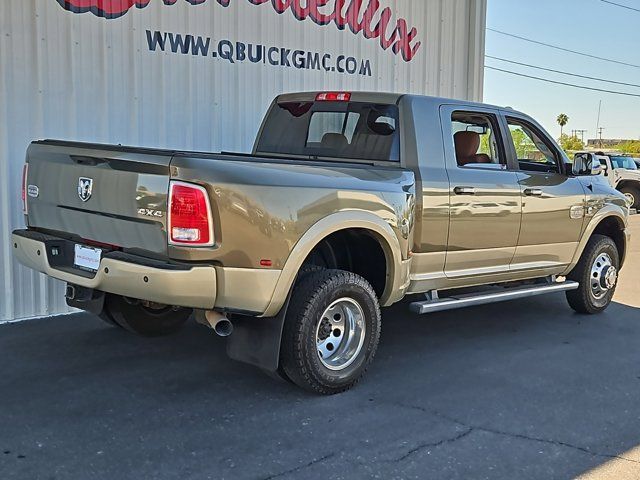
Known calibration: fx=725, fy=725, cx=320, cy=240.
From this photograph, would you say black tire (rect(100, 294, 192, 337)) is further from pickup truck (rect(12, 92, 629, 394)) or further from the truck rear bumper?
the truck rear bumper

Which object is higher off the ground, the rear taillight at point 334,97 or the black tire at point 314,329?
the rear taillight at point 334,97

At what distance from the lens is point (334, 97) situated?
19.4ft

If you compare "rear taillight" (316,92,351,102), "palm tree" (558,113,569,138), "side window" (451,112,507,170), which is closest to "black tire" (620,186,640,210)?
"side window" (451,112,507,170)

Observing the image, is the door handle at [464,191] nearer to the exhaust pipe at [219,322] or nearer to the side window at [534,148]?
the side window at [534,148]

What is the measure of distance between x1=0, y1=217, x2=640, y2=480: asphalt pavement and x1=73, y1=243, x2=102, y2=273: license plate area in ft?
2.80

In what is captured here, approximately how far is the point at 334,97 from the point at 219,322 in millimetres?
2344

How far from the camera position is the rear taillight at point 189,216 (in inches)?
157

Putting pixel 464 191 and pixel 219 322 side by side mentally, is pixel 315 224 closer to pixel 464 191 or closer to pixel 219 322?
pixel 219 322

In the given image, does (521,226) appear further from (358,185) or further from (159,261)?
(159,261)

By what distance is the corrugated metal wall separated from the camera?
248 inches

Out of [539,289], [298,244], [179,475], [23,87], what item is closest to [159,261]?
[298,244]

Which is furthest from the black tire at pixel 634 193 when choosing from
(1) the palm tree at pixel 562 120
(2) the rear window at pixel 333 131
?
(1) the palm tree at pixel 562 120

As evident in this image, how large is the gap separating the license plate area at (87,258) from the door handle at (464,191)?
270 centimetres

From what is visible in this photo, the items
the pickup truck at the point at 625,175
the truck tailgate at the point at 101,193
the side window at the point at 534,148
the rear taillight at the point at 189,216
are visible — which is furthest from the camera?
the pickup truck at the point at 625,175
